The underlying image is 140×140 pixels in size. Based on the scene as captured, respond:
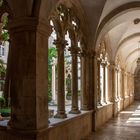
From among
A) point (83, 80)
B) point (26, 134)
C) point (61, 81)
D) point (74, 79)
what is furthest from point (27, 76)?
point (83, 80)

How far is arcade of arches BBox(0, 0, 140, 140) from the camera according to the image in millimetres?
4250

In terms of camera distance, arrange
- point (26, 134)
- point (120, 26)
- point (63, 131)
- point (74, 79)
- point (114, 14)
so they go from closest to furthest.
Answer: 1. point (26, 134)
2. point (63, 131)
3. point (74, 79)
4. point (114, 14)
5. point (120, 26)

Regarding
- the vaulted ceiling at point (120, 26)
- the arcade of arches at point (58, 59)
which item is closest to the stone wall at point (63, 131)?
the arcade of arches at point (58, 59)

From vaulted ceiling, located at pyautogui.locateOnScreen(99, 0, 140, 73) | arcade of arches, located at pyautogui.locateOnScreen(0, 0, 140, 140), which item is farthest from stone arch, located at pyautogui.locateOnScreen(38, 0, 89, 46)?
vaulted ceiling, located at pyautogui.locateOnScreen(99, 0, 140, 73)

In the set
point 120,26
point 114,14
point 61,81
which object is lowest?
point 61,81

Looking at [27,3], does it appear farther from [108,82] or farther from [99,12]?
[108,82]

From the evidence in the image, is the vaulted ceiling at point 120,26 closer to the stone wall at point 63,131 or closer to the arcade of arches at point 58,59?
the arcade of arches at point 58,59

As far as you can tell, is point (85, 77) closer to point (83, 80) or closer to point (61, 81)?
point (83, 80)

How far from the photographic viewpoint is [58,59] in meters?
6.11

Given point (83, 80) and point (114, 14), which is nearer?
point (83, 80)

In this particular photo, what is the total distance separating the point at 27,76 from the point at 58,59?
1936mm

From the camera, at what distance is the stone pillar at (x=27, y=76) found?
13.9 ft

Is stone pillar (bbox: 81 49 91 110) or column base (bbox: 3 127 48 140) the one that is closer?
column base (bbox: 3 127 48 140)

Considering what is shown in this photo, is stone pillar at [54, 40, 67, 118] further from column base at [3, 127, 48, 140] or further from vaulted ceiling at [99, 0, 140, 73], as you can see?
vaulted ceiling at [99, 0, 140, 73]
